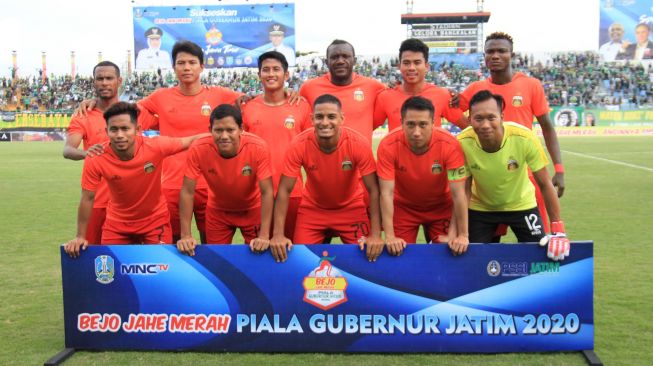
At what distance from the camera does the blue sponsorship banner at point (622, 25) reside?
150 feet

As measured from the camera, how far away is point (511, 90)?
551 centimetres

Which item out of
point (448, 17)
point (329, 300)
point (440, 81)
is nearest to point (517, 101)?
point (329, 300)

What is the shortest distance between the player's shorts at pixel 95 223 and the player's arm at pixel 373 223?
2410 millimetres

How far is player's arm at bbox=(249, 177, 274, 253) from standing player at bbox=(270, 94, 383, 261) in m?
0.05

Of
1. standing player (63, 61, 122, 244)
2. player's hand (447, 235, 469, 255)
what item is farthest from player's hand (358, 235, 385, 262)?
standing player (63, 61, 122, 244)

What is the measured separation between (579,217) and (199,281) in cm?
688

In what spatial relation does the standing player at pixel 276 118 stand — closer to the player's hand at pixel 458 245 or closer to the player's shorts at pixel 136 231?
the player's shorts at pixel 136 231

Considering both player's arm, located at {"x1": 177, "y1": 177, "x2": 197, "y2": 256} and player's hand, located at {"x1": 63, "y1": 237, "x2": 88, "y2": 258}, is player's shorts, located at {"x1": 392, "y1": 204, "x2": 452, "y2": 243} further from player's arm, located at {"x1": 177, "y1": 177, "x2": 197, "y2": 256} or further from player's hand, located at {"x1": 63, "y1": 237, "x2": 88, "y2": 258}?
player's hand, located at {"x1": 63, "y1": 237, "x2": 88, "y2": 258}

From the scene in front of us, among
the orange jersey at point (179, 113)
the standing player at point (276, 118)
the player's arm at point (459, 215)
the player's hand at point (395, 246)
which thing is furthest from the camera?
the orange jersey at point (179, 113)

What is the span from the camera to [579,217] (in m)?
9.39

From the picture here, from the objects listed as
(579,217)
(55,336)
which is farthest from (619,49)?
(55,336)

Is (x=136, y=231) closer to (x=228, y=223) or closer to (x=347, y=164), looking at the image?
(x=228, y=223)

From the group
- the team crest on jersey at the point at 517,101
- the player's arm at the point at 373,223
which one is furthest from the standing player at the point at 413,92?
the player's arm at the point at 373,223

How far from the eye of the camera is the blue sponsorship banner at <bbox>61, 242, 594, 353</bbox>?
13.5 ft
